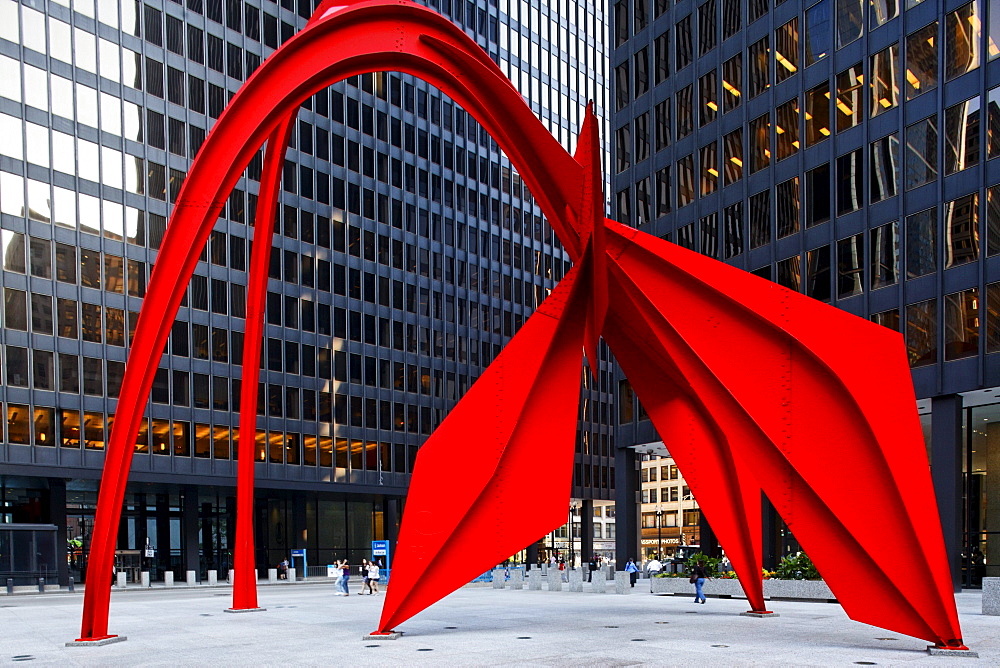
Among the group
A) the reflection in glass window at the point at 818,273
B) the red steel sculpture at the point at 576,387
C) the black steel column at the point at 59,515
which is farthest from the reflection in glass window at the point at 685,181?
the black steel column at the point at 59,515

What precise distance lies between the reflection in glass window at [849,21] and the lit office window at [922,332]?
10903 millimetres

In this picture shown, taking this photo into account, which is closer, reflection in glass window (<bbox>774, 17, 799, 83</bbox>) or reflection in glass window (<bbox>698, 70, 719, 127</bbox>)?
reflection in glass window (<bbox>774, 17, 799, 83</bbox>)

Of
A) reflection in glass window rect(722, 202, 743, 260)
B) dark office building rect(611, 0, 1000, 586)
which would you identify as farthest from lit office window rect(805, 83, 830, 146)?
reflection in glass window rect(722, 202, 743, 260)

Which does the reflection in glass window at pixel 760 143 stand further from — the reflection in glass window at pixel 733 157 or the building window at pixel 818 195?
the building window at pixel 818 195

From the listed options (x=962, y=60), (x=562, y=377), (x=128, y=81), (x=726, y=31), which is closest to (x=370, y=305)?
(x=128, y=81)

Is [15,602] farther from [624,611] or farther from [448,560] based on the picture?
[448,560]

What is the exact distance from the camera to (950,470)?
32.9 metres

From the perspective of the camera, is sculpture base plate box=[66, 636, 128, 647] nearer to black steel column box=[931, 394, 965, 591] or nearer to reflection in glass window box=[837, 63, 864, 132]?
black steel column box=[931, 394, 965, 591]

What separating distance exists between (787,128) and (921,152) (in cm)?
716

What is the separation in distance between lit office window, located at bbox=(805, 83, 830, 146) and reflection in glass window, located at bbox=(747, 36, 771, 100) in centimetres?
275

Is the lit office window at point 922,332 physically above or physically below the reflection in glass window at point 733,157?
below

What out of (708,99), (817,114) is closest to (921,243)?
(817,114)

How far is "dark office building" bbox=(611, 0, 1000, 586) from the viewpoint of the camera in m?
32.6

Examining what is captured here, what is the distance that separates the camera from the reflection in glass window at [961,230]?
3234cm
